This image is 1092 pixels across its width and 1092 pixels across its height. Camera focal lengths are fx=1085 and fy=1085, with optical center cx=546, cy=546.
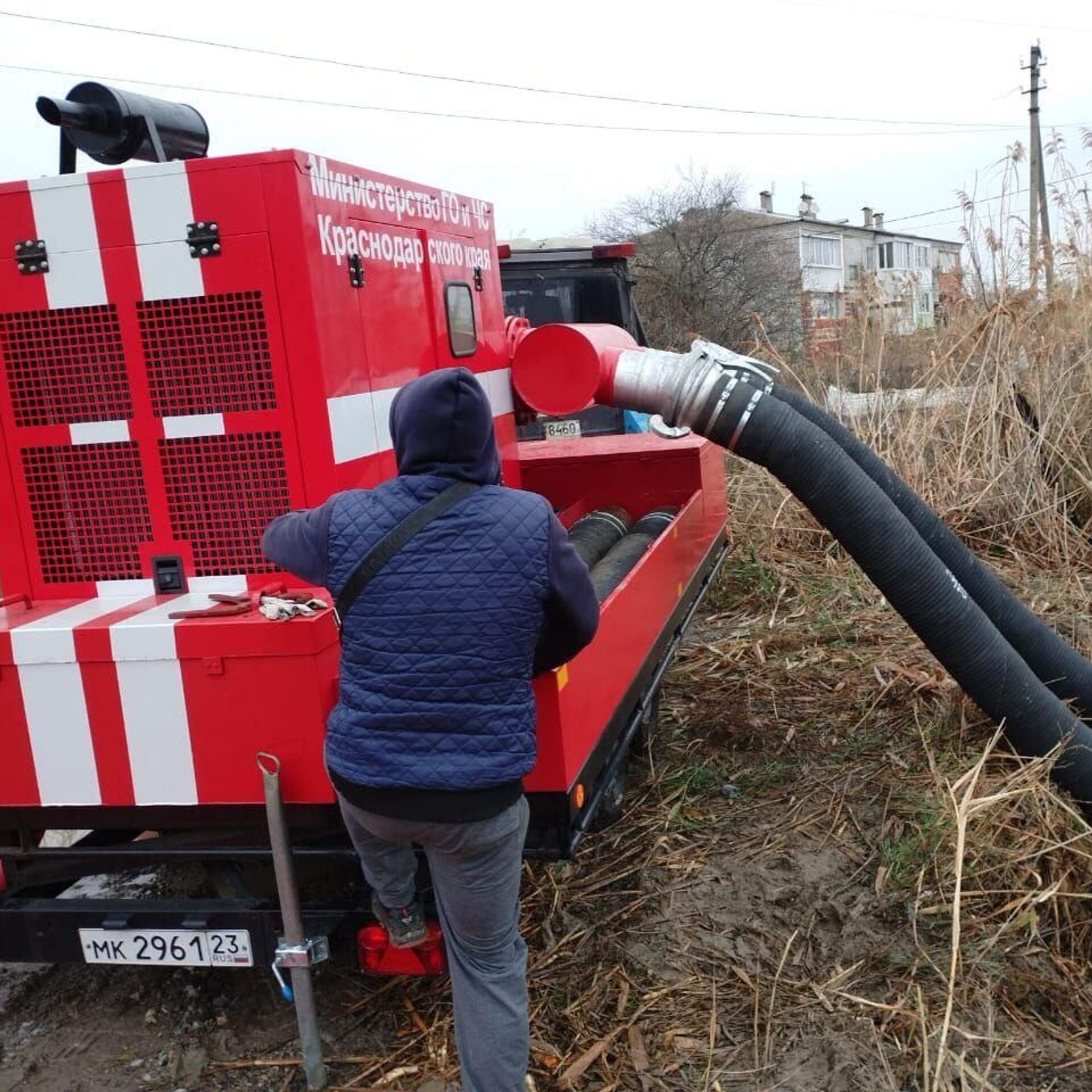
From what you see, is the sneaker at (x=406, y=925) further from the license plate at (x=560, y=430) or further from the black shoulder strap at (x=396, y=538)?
the license plate at (x=560, y=430)

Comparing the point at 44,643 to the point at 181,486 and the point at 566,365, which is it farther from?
the point at 566,365

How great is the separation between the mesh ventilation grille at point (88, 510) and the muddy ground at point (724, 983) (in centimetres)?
131

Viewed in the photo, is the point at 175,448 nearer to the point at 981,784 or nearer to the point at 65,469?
the point at 65,469

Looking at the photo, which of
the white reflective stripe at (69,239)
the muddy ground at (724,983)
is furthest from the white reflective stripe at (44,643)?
the muddy ground at (724,983)

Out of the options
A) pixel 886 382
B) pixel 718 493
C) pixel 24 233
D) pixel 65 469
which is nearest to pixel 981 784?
pixel 718 493

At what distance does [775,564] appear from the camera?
6746 mm

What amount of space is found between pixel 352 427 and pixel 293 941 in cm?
134

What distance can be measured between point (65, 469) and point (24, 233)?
2.04 ft

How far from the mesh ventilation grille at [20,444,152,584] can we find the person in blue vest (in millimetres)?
778

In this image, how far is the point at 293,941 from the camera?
2.66m

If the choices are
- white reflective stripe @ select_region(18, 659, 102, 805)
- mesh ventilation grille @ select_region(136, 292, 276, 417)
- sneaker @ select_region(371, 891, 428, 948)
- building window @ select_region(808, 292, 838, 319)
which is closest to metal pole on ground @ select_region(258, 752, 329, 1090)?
sneaker @ select_region(371, 891, 428, 948)

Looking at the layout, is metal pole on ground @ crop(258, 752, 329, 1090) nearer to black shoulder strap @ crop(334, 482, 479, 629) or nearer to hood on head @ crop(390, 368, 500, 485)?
black shoulder strap @ crop(334, 482, 479, 629)

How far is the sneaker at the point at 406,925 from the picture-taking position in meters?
2.63

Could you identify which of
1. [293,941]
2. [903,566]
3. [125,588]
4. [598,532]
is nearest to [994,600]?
[903,566]
